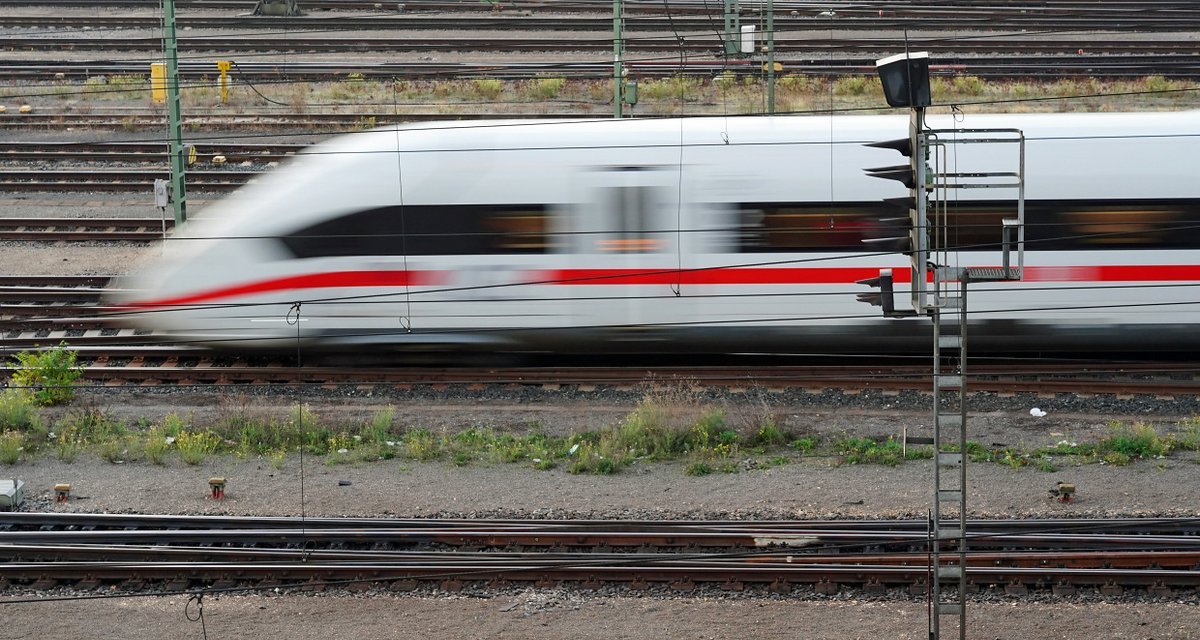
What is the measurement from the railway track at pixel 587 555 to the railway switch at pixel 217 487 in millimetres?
658

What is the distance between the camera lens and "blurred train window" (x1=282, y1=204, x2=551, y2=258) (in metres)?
12.3

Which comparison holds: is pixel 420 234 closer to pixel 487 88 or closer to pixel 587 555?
pixel 587 555

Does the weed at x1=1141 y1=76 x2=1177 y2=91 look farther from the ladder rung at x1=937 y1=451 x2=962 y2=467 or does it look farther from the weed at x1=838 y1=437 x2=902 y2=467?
the ladder rung at x1=937 y1=451 x2=962 y2=467

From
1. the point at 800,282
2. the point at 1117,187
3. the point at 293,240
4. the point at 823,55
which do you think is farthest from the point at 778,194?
the point at 823,55

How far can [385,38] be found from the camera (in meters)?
26.3

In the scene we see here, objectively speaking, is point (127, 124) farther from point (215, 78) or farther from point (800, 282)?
point (800, 282)

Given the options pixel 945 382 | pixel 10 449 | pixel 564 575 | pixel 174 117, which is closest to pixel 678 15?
pixel 174 117

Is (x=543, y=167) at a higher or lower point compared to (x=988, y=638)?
higher

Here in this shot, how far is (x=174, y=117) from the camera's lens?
53.2 feet

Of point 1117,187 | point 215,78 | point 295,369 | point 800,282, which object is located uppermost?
point 215,78

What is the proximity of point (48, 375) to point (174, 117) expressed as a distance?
4682 mm

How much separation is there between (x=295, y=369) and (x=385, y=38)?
1448cm

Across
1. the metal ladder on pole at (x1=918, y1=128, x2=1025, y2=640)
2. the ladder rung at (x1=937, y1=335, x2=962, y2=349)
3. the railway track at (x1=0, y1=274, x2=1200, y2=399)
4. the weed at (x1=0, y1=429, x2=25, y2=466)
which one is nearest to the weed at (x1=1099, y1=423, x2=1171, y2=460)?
the railway track at (x1=0, y1=274, x2=1200, y2=399)

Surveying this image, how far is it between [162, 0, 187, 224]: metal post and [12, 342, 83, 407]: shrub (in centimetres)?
322
